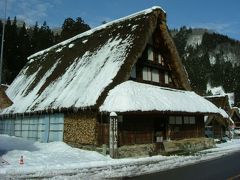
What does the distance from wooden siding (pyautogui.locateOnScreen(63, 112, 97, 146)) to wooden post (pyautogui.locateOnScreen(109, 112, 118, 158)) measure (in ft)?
4.29

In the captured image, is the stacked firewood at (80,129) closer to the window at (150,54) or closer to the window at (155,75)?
the window at (155,75)

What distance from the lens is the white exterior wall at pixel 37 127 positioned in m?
23.3

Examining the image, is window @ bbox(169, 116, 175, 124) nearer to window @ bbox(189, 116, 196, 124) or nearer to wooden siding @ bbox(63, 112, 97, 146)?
window @ bbox(189, 116, 196, 124)

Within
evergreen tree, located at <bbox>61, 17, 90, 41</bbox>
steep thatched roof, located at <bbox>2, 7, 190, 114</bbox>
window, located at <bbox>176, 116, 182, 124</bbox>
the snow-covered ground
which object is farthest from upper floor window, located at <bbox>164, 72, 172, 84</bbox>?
evergreen tree, located at <bbox>61, 17, 90, 41</bbox>

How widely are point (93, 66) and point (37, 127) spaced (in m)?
6.81

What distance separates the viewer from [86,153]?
19391mm

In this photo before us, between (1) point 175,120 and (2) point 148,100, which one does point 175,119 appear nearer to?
(1) point 175,120

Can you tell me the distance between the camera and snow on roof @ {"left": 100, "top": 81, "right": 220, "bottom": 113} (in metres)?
18.7

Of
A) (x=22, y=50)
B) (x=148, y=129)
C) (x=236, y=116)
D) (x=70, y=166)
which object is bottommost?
(x=70, y=166)

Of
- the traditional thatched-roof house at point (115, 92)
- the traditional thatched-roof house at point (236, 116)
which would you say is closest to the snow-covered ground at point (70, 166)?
the traditional thatched-roof house at point (115, 92)

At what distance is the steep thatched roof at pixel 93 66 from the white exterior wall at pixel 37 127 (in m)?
1.00

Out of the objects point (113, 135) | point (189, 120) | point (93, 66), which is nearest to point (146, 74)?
point (93, 66)

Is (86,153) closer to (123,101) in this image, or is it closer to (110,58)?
(123,101)

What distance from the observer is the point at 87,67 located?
24297mm
